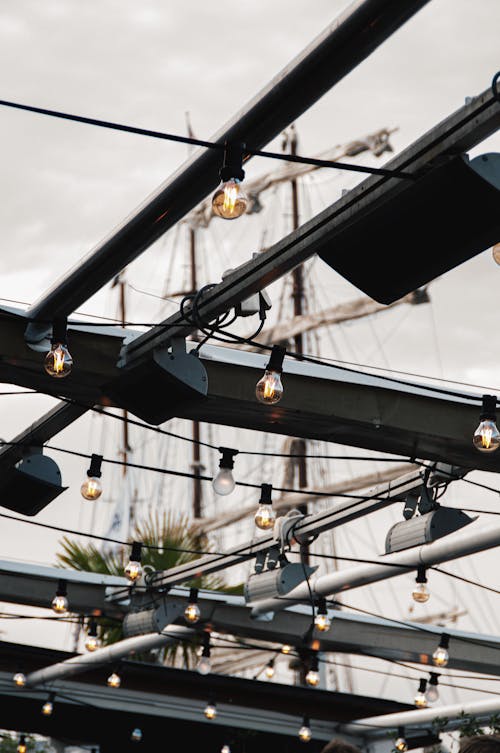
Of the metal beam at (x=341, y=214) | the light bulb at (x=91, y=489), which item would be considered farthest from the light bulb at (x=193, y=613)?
the metal beam at (x=341, y=214)

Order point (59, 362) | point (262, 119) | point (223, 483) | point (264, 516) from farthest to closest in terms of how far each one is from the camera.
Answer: point (264, 516), point (223, 483), point (59, 362), point (262, 119)

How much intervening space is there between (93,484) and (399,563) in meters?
3.71

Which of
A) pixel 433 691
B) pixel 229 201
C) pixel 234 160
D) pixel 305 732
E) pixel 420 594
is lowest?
pixel 229 201

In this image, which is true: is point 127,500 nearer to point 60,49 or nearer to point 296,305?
point 296,305

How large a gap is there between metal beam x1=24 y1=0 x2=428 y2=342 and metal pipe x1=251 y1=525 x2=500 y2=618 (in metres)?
3.83

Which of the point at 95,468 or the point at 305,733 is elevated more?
the point at 305,733

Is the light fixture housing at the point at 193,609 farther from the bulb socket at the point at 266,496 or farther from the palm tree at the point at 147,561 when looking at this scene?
the bulb socket at the point at 266,496

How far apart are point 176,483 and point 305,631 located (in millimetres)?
14677

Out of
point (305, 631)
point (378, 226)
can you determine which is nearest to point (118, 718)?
point (305, 631)

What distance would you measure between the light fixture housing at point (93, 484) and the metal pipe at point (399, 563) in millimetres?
2392

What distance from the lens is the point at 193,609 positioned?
1064 centimetres

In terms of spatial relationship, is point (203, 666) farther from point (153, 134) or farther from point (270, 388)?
point (153, 134)

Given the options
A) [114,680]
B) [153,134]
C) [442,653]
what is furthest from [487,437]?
[114,680]

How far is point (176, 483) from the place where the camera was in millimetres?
26656
